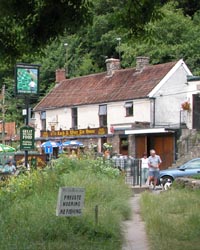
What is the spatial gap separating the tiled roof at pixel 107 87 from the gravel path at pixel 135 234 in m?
30.3

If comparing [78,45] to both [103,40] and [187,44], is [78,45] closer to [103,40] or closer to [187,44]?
[103,40]

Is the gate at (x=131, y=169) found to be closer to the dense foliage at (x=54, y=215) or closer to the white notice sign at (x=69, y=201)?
the dense foliage at (x=54, y=215)

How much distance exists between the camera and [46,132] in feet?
172

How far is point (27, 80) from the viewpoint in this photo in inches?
794

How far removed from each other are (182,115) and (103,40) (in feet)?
71.5

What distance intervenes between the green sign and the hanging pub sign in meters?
1.19

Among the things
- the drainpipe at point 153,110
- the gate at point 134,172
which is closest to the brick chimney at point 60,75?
the drainpipe at point 153,110

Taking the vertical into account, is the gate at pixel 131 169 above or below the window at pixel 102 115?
below

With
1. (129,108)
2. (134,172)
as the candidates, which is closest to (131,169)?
(134,172)

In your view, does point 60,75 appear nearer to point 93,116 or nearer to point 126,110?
point 93,116

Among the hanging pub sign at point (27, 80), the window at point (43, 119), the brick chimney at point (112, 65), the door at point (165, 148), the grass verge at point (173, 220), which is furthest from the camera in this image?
the window at point (43, 119)

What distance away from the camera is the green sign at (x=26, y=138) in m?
20.4

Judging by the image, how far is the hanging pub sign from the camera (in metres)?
A: 19.7

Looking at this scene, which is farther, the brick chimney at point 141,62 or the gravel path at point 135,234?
the brick chimney at point 141,62
